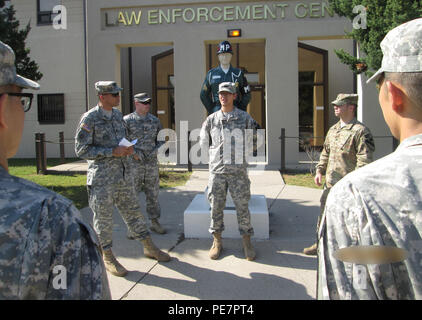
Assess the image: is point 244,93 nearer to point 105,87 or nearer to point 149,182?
point 149,182

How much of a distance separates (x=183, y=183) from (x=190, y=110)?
10.1 feet

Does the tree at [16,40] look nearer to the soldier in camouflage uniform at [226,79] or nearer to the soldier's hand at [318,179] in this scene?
the soldier in camouflage uniform at [226,79]

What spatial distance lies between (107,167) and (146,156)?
1464mm

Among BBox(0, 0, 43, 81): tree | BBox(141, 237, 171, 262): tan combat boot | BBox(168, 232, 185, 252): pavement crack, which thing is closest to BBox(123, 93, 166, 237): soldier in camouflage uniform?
BBox(168, 232, 185, 252): pavement crack

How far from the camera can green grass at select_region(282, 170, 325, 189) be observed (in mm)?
8773

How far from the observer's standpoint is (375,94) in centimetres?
1062

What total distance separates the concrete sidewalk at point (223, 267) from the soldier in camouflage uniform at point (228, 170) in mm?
266

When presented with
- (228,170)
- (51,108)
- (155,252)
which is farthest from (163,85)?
(155,252)

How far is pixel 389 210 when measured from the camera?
1.17m

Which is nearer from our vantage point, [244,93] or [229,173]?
[229,173]

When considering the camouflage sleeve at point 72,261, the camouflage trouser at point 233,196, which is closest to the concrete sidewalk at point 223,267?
the camouflage trouser at point 233,196

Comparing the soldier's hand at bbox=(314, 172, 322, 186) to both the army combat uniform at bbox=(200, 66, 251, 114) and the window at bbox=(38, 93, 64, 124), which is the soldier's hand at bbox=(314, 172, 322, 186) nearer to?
the army combat uniform at bbox=(200, 66, 251, 114)

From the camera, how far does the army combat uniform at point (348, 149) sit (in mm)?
4146

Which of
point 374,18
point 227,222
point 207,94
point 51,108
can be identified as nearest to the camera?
point 227,222
